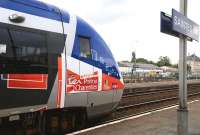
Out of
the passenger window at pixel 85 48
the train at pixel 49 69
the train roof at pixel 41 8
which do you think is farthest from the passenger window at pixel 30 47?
the passenger window at pixel 85 48

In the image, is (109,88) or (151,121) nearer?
(109,88)

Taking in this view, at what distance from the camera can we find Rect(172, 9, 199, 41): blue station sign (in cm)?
715

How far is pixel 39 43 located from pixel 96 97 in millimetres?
2470

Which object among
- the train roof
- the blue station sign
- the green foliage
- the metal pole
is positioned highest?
the green foliage

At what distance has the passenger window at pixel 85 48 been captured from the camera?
933 centimetres

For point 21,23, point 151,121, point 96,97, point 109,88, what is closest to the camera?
point 21,23

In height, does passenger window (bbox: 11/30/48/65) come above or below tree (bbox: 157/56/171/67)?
below

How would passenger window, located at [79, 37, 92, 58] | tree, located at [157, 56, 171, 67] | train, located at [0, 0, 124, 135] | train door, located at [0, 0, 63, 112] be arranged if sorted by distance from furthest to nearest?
tree, located at [157, 56, 171, 67] < passenger window, located at [79, 37, 92, 58] < train, located at [0, 0, 124, 135] < train door, located at [0, 0, 63, 112]

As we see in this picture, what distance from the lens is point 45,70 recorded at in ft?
26.1

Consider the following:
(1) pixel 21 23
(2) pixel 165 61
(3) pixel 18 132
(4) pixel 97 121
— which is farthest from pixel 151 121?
(2) pixel 165 61

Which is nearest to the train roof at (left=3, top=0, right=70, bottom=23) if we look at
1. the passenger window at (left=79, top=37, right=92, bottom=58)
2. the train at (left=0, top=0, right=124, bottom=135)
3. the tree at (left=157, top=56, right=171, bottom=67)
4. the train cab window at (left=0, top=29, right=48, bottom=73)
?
the train at (left=0, top=0, right=124, bottom=135)

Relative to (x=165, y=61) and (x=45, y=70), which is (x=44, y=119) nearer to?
(x=45, y=70)

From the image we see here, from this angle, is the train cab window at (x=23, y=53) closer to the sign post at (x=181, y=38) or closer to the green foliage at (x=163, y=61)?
the sign post at (x=181, y=38)

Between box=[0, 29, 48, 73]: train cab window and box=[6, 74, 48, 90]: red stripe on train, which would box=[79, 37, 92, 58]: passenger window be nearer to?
box=[0, 29, 48, 73]: train cab window
